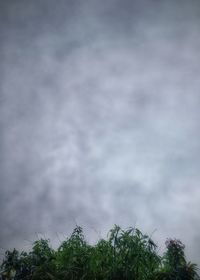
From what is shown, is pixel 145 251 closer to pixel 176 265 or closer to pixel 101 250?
pixel 101 250

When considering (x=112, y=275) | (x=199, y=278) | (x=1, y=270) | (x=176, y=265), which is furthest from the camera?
(x=176, y=265)

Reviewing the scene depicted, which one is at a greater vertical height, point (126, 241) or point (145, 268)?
point (126, 241)

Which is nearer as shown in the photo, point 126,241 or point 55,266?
point 126,241

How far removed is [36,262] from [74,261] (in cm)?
299

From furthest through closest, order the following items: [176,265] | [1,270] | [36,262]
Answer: [176,265] → [1,270] → [36,262]

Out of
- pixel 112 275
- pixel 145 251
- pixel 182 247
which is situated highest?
pixel 182 247

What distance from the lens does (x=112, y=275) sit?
1546cm

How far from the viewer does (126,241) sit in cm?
1582

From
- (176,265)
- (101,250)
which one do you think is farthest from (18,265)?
(176,265)

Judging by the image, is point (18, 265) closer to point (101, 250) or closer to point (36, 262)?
point (36, 262)

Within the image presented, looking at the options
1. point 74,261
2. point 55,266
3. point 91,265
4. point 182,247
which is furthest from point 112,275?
point 182,247

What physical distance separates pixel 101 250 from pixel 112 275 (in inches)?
57.3

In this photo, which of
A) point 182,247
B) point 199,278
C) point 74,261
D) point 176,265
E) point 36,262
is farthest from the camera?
point 182,247

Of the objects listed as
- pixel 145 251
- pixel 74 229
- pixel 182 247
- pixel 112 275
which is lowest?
pixel 112 275
